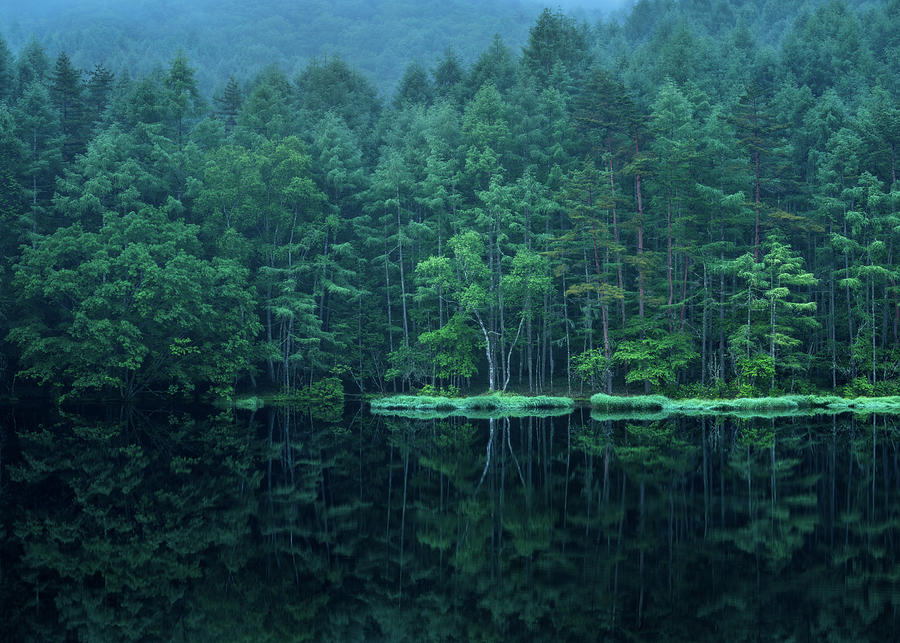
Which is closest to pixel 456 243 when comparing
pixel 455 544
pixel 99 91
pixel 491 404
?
pixel 491 404

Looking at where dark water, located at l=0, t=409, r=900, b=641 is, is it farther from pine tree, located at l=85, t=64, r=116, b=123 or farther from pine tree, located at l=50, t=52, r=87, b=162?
pine tree, located at l=85, t=64, r=116, b=123

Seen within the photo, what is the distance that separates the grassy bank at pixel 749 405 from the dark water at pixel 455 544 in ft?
41.4

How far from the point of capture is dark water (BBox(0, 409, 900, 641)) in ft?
27.5

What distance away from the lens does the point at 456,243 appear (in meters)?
42.2

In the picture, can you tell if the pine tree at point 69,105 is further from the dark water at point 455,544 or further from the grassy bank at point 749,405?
the grassy bank at point 749,405

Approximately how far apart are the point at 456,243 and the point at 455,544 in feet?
104

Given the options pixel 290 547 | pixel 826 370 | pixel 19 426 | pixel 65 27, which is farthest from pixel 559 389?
pixel 65 27

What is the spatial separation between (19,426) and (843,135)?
42.6m

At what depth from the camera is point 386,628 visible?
331 inches

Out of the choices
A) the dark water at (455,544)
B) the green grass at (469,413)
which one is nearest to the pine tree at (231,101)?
the green grass at (469,413)

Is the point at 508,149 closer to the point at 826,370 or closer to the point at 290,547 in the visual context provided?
the point at 826,370

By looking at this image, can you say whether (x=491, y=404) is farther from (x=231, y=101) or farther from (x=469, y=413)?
(x=231, y=101)

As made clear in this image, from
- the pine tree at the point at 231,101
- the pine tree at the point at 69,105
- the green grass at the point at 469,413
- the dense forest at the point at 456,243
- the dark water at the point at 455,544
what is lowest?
the green grass at the point at 469,413

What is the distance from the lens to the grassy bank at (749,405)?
3250 cm
